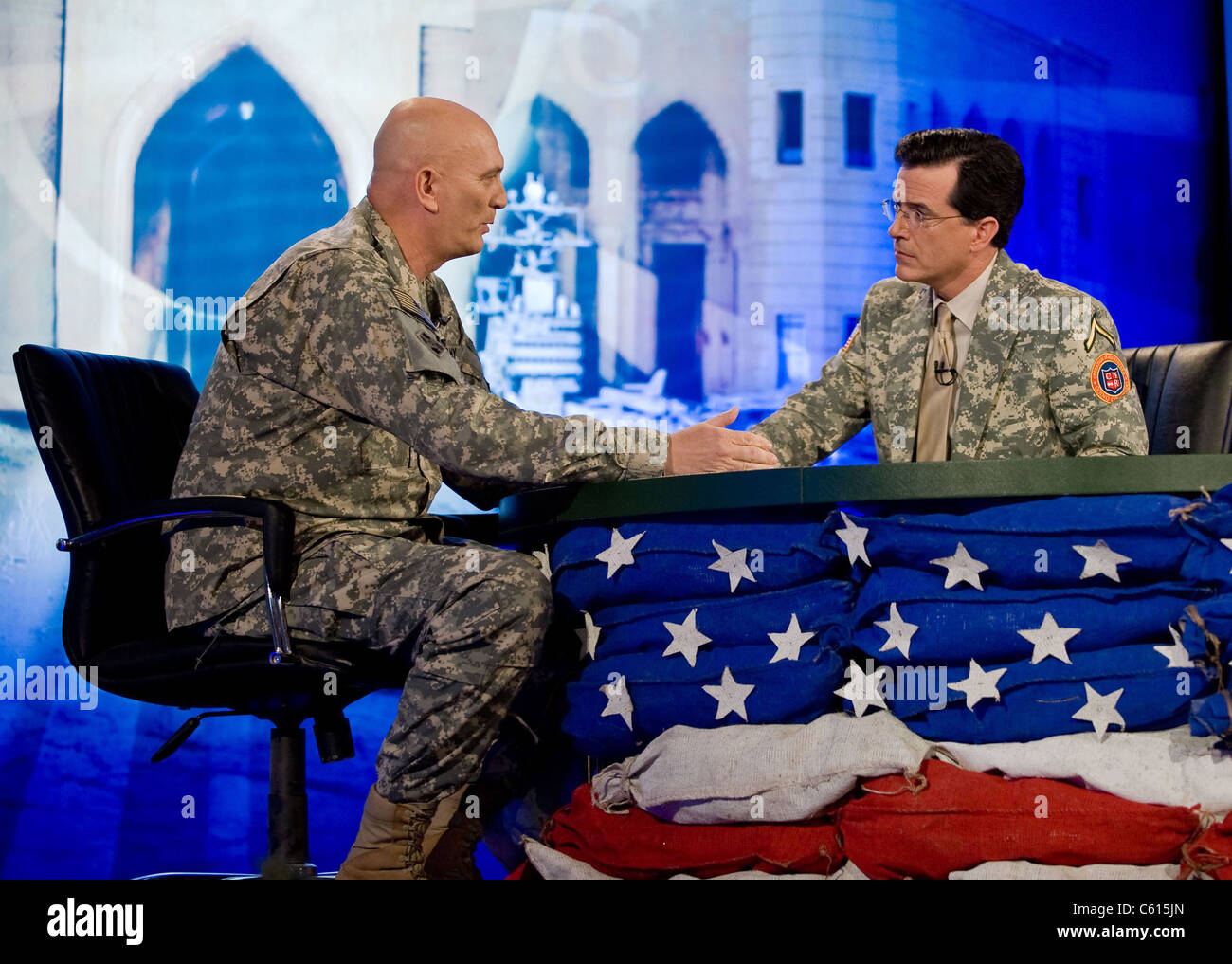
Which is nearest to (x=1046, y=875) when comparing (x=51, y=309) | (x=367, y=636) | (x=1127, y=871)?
(x=1127, y=871)

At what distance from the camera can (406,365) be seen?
6.92 feet

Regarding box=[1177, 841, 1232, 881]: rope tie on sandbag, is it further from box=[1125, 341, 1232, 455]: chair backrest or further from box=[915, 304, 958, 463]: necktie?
A: box=[1125, 341, 1232, 455]: chair backrest

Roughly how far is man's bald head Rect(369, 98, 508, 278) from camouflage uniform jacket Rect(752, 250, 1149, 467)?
0.81m

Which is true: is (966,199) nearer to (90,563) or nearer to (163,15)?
(90,563)

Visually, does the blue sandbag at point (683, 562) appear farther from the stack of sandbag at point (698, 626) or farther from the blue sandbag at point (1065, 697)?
the blue sandbag at point (1065, 697)

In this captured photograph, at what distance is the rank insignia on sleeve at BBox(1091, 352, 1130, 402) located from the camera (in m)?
2.48

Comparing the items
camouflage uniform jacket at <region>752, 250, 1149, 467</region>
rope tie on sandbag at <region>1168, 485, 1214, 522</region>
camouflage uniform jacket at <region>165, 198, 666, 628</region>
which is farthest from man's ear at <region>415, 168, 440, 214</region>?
rope tie on sandbag at <region>1168, 485, 1214, 522</region>

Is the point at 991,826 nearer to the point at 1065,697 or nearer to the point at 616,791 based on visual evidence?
the point at 1065,697

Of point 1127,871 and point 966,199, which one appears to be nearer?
point 1127,871

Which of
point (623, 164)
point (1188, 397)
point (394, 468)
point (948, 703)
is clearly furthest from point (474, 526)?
point (623, 164)

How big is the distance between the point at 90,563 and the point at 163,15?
285cm

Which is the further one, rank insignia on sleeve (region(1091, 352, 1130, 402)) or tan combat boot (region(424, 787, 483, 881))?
rank insignia on sleeve (region(1091, 352, 1130, 402))

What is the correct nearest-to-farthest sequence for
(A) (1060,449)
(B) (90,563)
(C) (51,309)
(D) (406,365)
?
(D) (406,365), (B) (90,563), (A) (1060,449), (C) (51,309)

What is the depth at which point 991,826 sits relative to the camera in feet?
5.73
